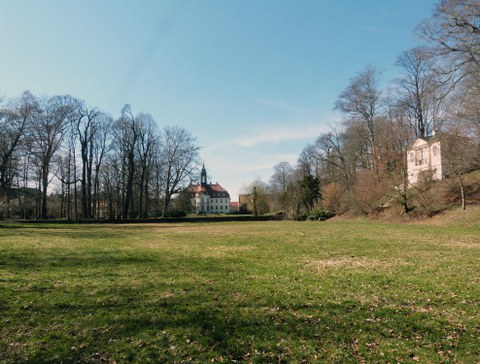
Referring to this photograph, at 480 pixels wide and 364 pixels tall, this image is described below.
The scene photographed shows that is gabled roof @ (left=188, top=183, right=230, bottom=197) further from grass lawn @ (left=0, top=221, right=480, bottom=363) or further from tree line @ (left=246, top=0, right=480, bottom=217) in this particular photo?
grass lawn @ (left=0, top=221, right=480, bottom=363)

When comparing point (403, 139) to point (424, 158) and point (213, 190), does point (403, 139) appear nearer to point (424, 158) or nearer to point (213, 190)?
point (424, 158)

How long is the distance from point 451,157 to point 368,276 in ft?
82.8

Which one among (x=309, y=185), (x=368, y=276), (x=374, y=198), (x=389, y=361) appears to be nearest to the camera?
(x=389, y=361)

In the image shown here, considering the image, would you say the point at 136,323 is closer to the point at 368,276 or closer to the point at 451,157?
the point at 368,276

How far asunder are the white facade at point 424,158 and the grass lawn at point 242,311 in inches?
1096

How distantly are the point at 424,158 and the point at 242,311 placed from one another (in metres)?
41.7

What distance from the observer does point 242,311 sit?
6066 millimetres

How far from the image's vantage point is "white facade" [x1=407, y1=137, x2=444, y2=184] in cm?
3593

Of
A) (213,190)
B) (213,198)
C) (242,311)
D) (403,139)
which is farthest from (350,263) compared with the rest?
(213,190)

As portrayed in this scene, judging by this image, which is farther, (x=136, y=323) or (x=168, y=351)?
(x=136, y=323)

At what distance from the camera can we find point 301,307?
6.21 metres

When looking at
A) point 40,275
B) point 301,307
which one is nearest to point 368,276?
point 301,307

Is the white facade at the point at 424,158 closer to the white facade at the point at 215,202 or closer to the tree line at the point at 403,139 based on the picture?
the tree line at the point at 403,139

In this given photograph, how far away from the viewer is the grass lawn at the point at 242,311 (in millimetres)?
4453
